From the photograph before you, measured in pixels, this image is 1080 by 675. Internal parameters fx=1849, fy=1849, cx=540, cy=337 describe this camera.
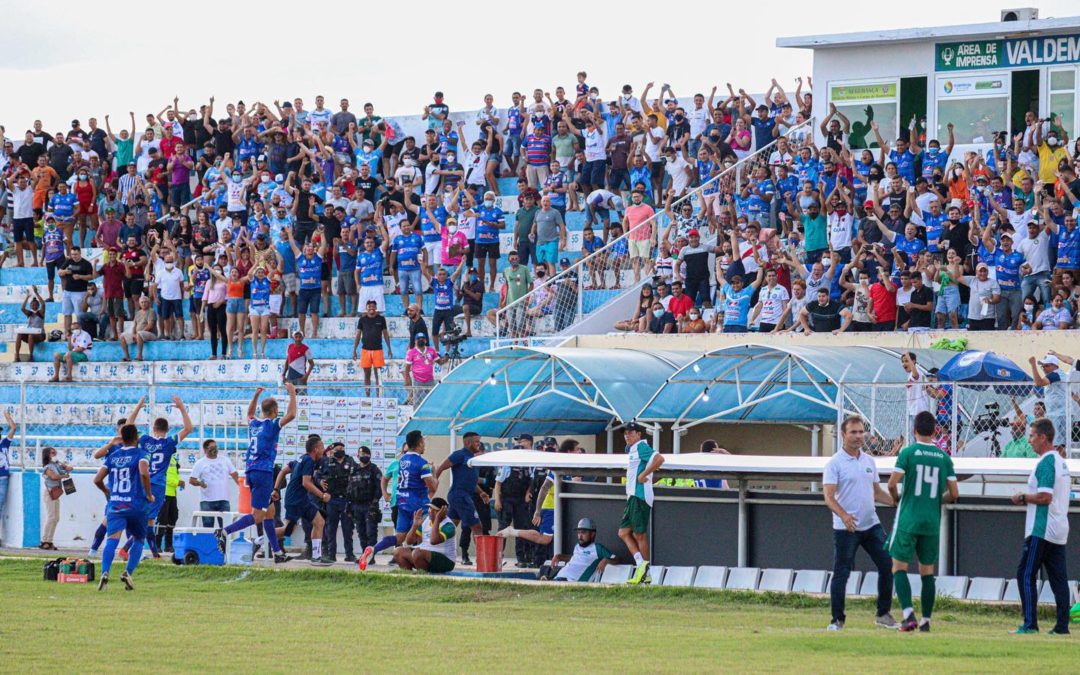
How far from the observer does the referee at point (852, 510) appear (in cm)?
1459

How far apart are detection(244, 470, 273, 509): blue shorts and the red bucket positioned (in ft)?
8.45

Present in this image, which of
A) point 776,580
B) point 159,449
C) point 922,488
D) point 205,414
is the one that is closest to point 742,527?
point 776,580

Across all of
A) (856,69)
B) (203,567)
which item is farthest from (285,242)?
(203,567)

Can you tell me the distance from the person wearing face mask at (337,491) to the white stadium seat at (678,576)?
534 centimetres

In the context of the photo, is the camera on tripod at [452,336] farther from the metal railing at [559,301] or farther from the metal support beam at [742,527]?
the metal support beam at [742,527]

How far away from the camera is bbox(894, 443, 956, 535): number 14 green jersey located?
14477 mm

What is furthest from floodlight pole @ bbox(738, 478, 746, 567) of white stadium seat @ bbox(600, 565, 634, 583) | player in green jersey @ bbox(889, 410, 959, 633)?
player in green jersey @ bbox(889, 410, 959, 633)

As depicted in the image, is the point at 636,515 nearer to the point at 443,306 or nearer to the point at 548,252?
the point at 443,306

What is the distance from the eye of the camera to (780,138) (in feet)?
101

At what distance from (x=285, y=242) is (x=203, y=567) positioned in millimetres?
12775

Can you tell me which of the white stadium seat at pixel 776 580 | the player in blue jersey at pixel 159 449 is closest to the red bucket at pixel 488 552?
the player in blue jersey at pixel 159 449

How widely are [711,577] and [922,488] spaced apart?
216 inches

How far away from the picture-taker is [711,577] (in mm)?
19656

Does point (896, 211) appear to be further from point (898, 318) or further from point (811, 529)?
point (811, 529)
